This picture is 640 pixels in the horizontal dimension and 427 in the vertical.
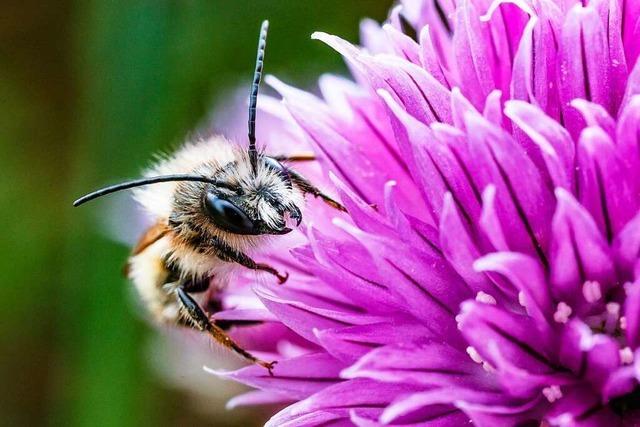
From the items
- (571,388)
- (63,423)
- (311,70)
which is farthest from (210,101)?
(571,388)

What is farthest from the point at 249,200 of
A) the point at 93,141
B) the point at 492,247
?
the point at 93,141

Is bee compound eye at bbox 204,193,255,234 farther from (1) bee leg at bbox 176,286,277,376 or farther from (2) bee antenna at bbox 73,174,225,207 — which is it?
(1) bee leg at bbox 176,286,277,376

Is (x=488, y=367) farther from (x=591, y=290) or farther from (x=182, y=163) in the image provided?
(x=182, y=163)

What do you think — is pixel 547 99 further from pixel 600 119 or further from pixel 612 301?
pixel 612 301

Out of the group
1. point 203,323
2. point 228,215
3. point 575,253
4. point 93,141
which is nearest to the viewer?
point 575,253

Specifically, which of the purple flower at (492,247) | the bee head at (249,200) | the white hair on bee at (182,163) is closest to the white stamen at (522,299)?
the purple flower at (492,247)

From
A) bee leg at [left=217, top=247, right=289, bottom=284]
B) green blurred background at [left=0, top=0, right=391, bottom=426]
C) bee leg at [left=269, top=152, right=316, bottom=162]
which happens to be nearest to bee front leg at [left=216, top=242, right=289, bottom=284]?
bee leg at [left=217, top=247, right=289, bottom=284]
